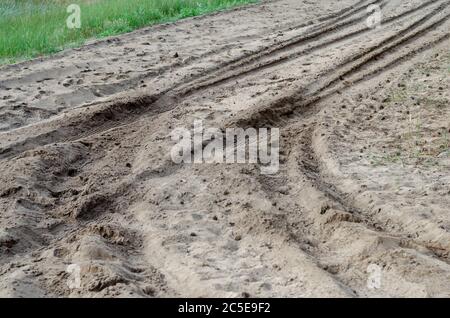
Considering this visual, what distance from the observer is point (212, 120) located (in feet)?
23.9

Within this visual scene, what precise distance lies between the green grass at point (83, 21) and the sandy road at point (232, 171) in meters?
0.61

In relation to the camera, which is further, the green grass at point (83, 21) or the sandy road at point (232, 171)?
the green grass at point (83, 21)

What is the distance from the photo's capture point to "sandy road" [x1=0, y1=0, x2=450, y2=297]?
4691 millimetres

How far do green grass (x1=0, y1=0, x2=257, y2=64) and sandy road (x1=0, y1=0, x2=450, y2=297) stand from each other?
61cm

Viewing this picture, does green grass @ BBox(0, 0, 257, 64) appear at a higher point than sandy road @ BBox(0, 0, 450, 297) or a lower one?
higher

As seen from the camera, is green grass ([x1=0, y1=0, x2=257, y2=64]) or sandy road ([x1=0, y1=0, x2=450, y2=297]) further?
green grass ([x1=0, y1=0, x2=257, y2=64])

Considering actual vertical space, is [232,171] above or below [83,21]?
below

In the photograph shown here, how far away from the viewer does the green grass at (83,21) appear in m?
10.1

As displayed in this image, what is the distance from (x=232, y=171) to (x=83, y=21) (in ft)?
20.2

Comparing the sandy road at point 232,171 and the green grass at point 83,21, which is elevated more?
the green grass at point 83,21

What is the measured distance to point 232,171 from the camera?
612 centimetres

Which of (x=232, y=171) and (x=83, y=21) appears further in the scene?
(x=83, y=21)

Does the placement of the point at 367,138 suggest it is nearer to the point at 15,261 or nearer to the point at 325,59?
the point at 325,59
